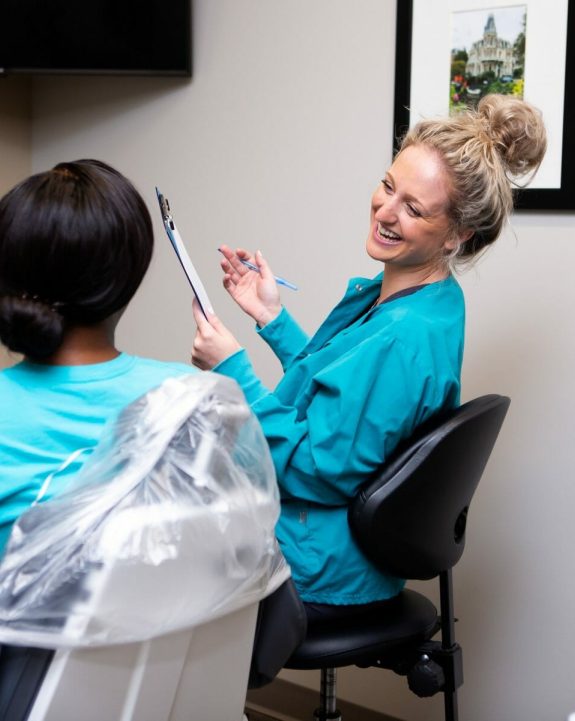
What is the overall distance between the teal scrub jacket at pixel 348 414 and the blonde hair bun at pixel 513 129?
0.25 meters

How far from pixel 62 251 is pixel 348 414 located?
57 centimetres

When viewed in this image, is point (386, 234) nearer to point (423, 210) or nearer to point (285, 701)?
point (423, 210)

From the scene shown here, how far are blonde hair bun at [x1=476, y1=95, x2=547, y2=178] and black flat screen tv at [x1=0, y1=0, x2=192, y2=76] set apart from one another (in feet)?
3.32

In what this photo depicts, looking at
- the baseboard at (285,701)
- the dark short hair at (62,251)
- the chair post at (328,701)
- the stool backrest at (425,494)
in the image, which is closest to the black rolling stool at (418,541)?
the stool backrest at (425,494)

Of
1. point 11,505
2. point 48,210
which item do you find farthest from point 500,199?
point 11,505

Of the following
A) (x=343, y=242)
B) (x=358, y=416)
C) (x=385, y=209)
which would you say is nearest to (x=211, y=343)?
(x=358, y=416)

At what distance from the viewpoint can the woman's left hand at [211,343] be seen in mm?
1497

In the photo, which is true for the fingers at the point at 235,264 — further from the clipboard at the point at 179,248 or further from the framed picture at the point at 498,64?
the framed picture at the point at 498,64

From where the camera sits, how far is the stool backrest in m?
1.36

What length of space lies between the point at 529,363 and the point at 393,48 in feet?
2.52

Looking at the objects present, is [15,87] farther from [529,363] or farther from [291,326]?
[529,363]

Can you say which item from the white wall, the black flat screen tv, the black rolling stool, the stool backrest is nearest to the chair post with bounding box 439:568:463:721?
the black rolling stool

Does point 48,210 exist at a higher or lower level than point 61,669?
higher

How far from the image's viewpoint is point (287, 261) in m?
2.29
